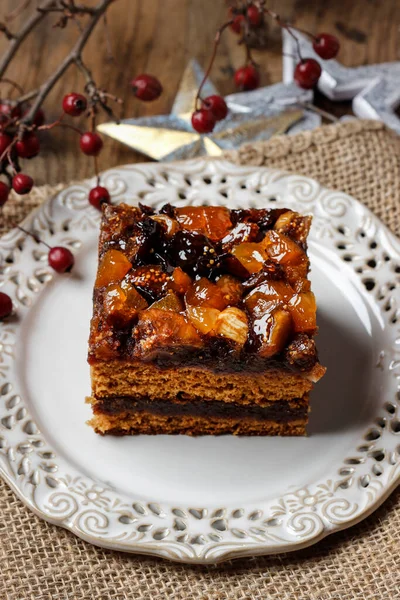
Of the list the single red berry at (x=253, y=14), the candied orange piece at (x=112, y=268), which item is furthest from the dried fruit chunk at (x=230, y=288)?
the single red berry at (x=253, y=14)

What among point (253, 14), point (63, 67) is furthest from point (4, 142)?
point (253, 14)

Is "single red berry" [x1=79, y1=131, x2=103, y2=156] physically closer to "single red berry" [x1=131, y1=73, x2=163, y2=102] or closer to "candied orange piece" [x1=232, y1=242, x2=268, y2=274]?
"single red berry" [x1=131, y1=73, x2=163, y2=102]

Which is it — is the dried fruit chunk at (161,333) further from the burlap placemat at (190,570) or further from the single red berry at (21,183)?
the single red berry at (21,183)

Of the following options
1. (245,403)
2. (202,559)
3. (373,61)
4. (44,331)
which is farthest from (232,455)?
(373,61)

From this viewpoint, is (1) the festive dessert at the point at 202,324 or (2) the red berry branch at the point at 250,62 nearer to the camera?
(1) the festive dessert at the point at 202,324

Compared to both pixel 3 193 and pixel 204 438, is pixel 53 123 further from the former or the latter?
pixel 204 438

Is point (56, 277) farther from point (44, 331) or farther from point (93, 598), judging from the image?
point (93, 598)
